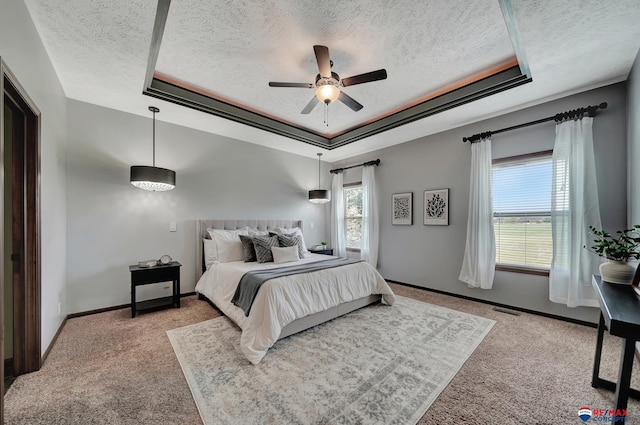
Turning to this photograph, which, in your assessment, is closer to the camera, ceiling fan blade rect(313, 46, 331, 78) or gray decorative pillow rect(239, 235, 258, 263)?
ceiling fan blade rect(313, 46, 331, 78)

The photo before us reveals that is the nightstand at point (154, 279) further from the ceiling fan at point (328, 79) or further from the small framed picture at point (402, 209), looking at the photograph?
the small framed picture at point (402, 209)

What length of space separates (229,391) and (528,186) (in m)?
4.13

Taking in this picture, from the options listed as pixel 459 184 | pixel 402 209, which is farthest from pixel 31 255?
pixel 459 184

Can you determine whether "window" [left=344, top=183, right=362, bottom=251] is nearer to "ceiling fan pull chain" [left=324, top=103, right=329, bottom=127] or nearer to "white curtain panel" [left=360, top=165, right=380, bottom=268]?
"white curtain panel" [left=360, top=165, right=380, bottom=268]

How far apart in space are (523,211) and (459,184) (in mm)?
910

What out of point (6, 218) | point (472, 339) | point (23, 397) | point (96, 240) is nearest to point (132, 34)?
point (6, 218)

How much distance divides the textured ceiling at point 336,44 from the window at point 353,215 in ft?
8.55

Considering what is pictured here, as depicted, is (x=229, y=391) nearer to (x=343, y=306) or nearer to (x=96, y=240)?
(x=343, y=306)

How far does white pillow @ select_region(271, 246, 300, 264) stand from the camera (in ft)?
11.6

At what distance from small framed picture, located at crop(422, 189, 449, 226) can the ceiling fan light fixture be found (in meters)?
2.62

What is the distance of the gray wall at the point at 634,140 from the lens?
2275mm

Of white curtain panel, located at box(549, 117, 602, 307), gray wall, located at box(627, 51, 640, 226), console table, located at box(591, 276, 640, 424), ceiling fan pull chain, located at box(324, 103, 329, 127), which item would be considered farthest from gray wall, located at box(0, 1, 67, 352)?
white curtain panel, located at box(549, 117, 602, 307)

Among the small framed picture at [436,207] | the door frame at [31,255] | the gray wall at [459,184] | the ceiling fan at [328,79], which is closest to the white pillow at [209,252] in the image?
the door frame at [31,255]

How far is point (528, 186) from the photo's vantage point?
3287mm
